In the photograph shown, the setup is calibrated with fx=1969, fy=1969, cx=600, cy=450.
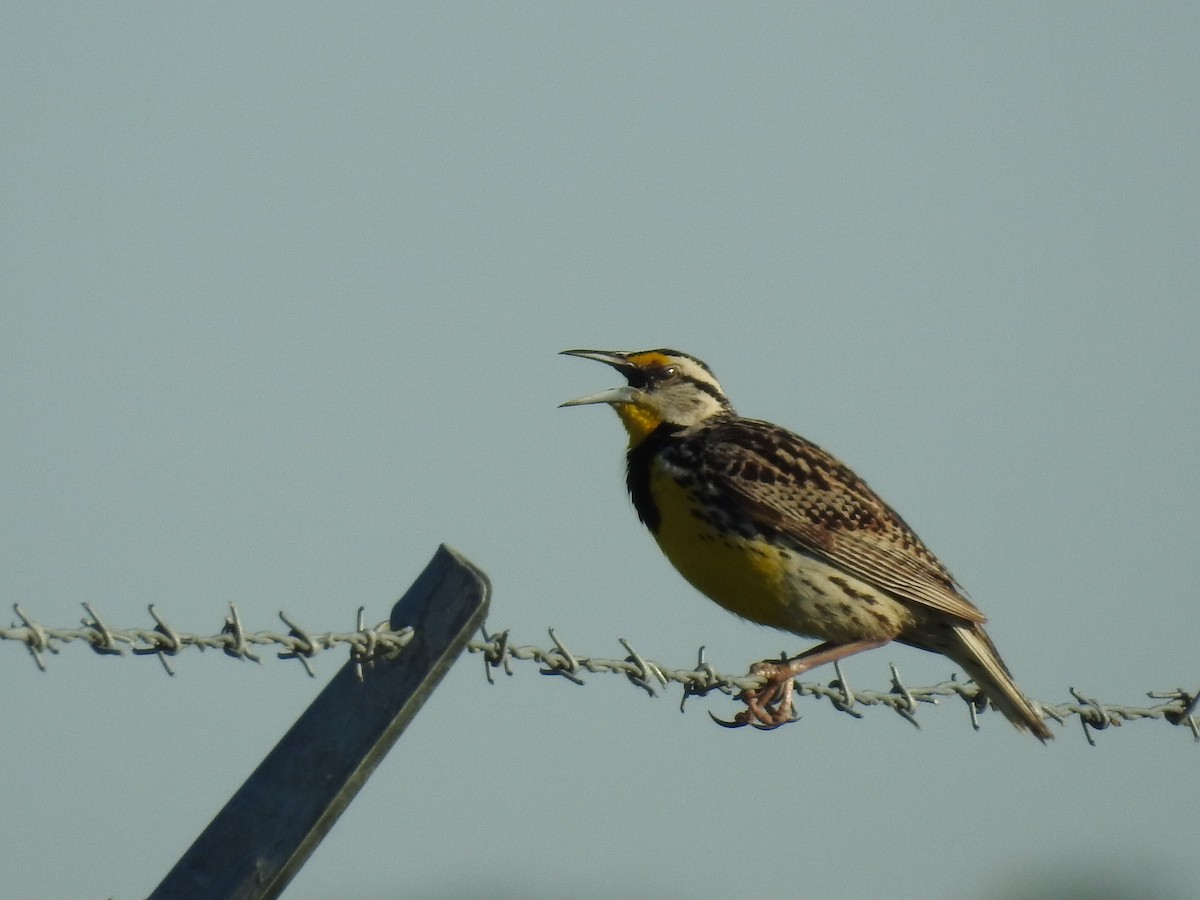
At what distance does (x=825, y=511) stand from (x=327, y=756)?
3.61m

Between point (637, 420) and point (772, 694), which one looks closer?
point (772, 694)

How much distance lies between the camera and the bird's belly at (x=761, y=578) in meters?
6.52

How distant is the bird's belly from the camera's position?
6516 millimetres

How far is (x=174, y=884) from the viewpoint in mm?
3516

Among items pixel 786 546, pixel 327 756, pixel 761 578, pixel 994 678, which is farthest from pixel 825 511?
pixel 327 756

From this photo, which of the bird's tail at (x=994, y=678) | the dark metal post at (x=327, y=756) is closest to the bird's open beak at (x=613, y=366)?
the bird's tail at (x=994, y=678)

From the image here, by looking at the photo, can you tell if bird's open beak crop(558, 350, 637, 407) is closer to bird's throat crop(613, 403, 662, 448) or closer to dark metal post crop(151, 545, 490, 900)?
bird's throat crop(613, 403, 662, 448)

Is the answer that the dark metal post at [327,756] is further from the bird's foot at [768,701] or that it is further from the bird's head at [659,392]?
the bird's head at [659,392]

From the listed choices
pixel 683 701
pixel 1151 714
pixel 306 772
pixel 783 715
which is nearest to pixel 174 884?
pixel 306 772

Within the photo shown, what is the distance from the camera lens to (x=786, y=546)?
6.65 meters

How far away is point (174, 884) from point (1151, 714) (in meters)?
3.93

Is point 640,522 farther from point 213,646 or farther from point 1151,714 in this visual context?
point 213,646

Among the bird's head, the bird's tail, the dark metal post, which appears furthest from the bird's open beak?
the dark metal post

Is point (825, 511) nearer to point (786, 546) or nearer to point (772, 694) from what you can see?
point (786, 546)
